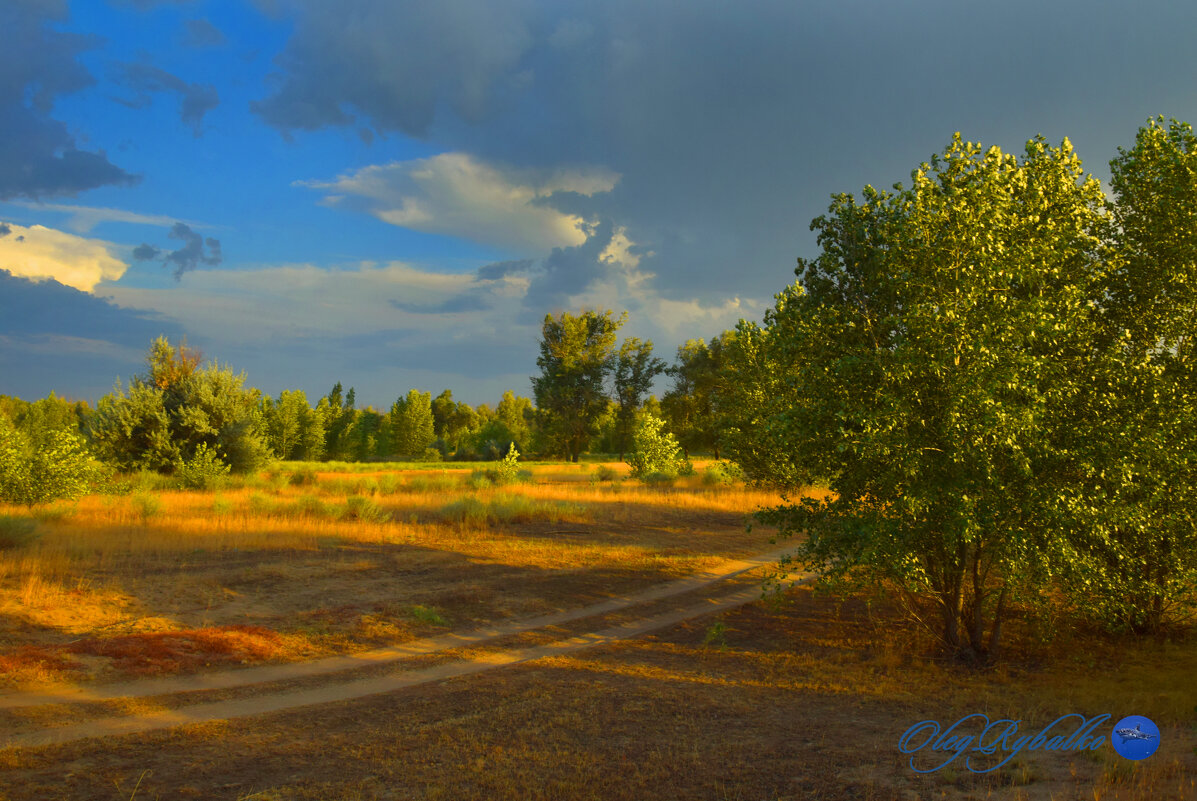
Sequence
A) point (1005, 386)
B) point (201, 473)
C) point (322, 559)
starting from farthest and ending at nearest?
point (201, 473) → point (322, 559) → point (1005, 386)

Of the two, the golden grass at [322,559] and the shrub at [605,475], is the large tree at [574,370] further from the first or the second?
the golden grass at [322,559]

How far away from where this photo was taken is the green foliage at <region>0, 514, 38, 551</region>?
583 inches

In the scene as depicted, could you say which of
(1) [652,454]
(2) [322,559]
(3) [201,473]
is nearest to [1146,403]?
(2) [322,559]

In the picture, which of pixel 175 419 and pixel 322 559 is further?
pixel 175 419

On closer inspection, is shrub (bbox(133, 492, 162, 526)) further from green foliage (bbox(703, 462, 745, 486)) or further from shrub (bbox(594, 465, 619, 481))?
shrub (bbox(594, 465, 619, 481))

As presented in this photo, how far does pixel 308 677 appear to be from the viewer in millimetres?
9523

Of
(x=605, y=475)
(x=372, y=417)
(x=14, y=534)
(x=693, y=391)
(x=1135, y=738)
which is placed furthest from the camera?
(x=372, y=417)

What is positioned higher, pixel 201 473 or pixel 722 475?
pixel 201 473

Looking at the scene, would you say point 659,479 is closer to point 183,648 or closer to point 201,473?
point 201,473

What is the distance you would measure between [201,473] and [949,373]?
29.6m

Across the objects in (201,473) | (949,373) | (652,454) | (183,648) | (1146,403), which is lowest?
(183,648)

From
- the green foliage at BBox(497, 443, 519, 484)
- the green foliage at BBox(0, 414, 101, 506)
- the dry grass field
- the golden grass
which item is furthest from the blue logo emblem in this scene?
the green foliage at BBox(497, 443, 519, 484)

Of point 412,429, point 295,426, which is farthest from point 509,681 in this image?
point 412,429

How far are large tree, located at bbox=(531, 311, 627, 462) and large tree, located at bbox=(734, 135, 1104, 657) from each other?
190ft
